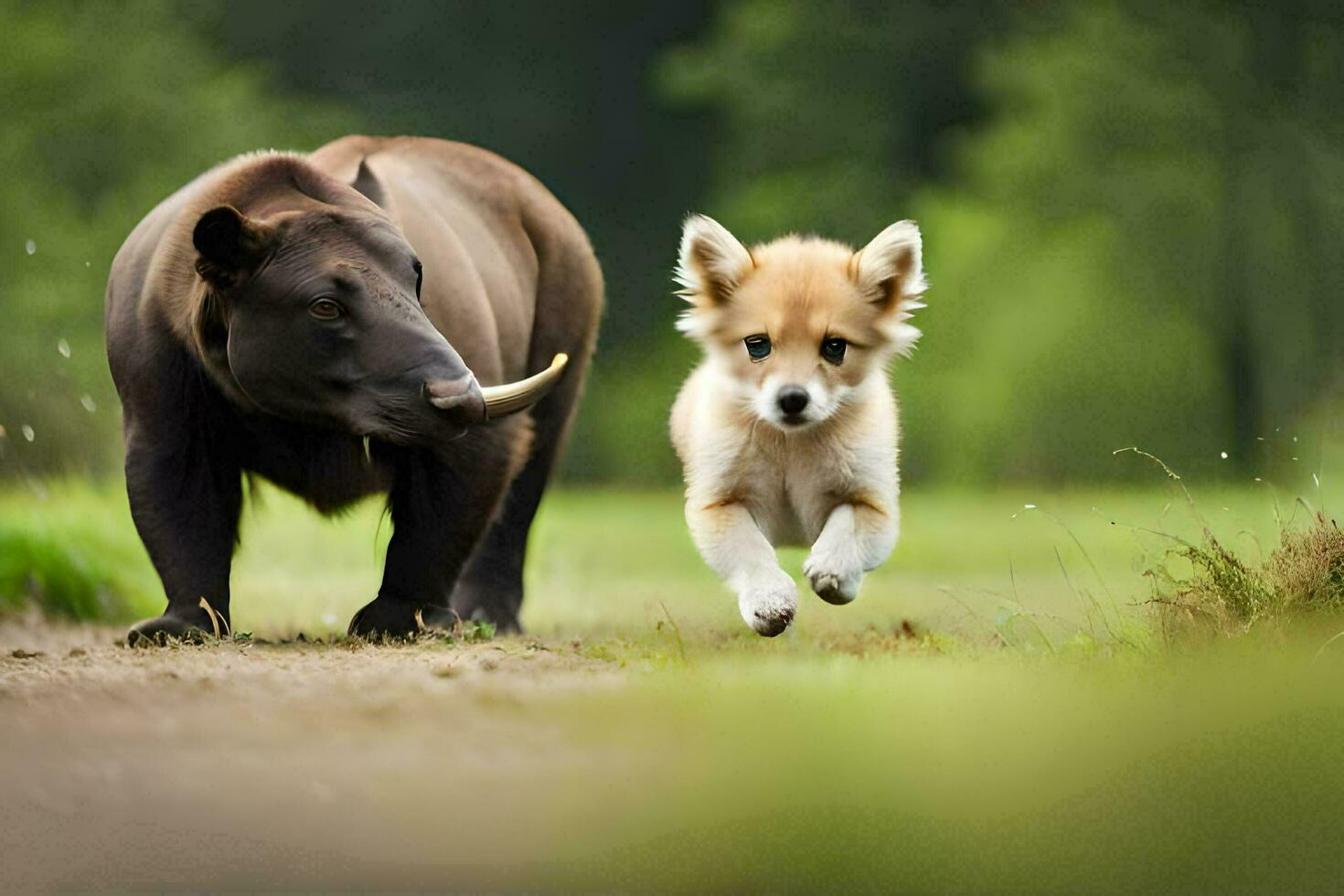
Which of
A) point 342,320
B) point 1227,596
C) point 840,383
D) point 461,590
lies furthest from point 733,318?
point 461,590

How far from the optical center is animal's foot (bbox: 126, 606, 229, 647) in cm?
593

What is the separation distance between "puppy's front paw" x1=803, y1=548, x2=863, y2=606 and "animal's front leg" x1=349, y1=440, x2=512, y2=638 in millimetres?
1511

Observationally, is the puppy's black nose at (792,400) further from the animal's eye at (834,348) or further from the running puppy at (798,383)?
the animal's eye at (834,348)

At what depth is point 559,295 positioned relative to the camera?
7848 millimetres

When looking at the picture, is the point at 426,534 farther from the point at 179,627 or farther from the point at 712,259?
the point at 712,259

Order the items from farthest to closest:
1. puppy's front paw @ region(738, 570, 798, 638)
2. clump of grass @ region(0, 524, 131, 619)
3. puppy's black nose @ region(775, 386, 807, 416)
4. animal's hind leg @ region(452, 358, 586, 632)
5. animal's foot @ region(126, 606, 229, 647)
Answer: animal's hind leg @ region(452, 358, 586, 632)
clump of grass @ region(0, 524, 131, 619)
animal's foot @ region(126, 606, 229, 647)
puppy's black nose @ region(775, 386, 807, 416)
puppy's front paw @ region(738, 570, 798, 638)

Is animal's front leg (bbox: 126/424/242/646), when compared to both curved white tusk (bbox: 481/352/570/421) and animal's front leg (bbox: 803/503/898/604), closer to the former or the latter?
curved white tusk (bbox: 481/352/570/421)

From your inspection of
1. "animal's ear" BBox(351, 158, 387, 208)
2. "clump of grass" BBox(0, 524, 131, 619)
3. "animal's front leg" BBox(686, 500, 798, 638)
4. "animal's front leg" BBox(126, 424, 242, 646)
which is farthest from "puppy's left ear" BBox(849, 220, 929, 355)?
"clump of grass" BBox(0, 524, 131, 619)

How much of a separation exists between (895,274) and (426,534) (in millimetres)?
1838

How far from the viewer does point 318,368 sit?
564cm

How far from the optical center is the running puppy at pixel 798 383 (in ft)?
17.5

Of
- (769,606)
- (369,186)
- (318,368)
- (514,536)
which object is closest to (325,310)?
(318,368)

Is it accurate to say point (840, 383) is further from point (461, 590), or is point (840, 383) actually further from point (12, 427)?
point (12, 427)

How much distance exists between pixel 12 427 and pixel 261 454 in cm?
306
